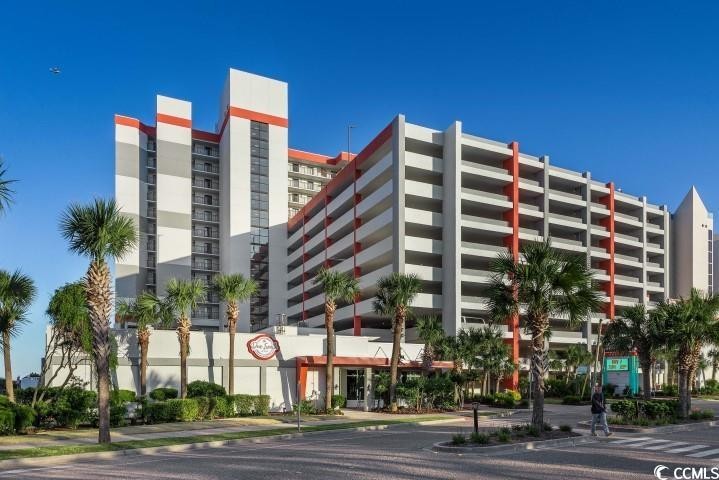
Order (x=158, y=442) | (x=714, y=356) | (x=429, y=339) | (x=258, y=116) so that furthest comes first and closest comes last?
1. (x=258, y=116)
2. (x=714, y=356)
3. (x=429, y=339)
4. (x=158, y=442)

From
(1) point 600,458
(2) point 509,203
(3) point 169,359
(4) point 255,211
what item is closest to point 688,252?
(2) point 509,203

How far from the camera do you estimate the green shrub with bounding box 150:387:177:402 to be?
37338 mm

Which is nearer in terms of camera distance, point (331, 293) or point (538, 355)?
point (538, 355)

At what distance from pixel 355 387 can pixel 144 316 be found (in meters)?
15.3

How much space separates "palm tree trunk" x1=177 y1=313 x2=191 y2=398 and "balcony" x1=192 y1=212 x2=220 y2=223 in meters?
61.3

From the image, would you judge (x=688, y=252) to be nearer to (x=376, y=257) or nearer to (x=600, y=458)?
(x=376, y=257)

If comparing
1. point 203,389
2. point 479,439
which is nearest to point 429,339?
point 203,389

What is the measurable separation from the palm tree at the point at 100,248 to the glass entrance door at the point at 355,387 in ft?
77.6

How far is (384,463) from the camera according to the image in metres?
17.3

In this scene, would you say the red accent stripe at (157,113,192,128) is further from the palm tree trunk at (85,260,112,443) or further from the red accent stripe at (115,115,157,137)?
the palm tree trunk at (85,260,112,443)

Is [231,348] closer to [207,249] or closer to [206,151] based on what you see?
[207,249]

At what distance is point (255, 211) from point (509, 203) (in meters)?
41.1

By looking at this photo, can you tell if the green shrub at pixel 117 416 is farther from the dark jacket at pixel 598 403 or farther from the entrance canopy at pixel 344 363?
the dark jacket at pixel 598 403

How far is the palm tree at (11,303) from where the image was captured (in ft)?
108
